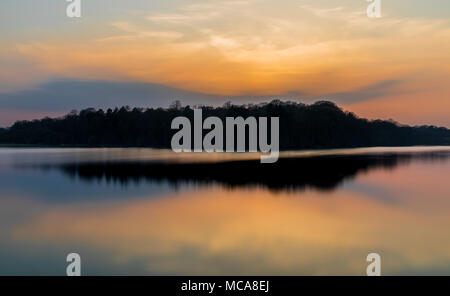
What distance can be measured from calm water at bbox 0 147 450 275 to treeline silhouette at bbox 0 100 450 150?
63466mm

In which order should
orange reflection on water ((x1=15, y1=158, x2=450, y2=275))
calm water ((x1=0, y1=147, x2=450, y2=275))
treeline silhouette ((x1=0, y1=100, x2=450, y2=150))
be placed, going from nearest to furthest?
calm water ((x1=0, y1=147, x2=450, y2=275)), orange reflection on water ((x1=15, y1=158, x2=450, y2=275)), treeline silhouette ((x1=0, y1=100, x2=450, y2=150))

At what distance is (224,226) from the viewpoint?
523 inches

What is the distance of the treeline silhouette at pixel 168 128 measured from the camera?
9038 centimetres

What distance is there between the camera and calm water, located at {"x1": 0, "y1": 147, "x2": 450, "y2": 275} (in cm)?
924

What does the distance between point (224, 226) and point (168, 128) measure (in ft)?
285

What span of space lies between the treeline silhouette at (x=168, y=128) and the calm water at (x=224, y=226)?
2499 inches

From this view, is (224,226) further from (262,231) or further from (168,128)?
(168,128)

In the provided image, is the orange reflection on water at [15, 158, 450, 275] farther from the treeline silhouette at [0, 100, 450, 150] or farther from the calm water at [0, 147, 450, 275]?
the treeline silhouette at [0, 100, 450, 150]

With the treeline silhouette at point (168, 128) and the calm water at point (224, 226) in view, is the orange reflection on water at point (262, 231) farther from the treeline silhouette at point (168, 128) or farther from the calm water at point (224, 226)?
the treeline silhouette at point (168, 128)

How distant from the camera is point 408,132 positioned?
422ft

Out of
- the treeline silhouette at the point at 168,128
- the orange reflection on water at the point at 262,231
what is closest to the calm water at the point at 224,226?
the orange reflection on water at the point at 262,231

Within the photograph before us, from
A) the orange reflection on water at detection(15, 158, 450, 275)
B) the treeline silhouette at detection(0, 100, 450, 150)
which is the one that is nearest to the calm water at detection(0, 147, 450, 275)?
the orange reflection on water at detection(15, 158, 450, 275)
